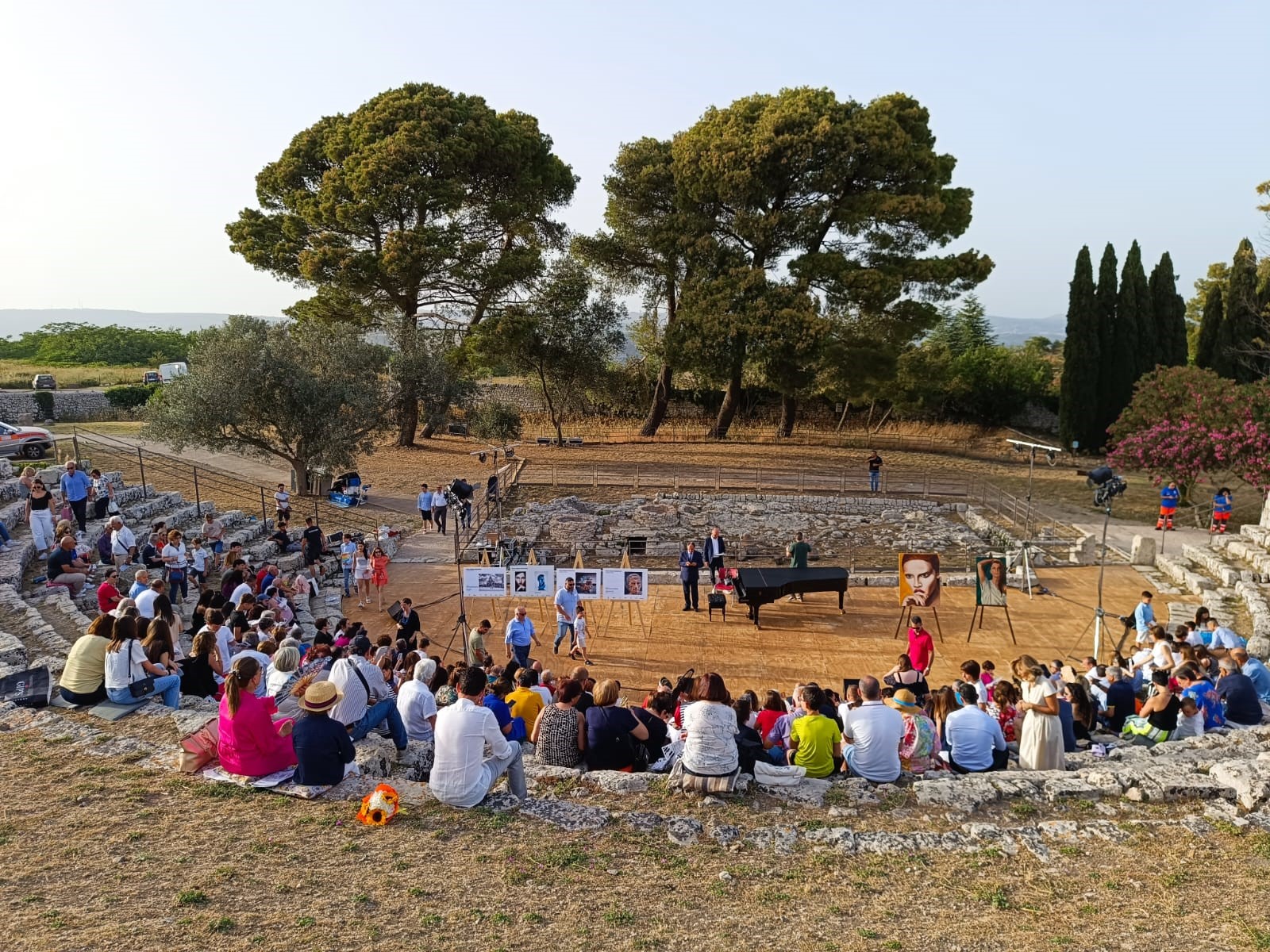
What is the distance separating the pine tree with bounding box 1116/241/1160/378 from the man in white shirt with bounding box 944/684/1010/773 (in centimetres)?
3231

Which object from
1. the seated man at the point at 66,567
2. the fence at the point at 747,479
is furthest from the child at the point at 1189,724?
the fence at the point at 747,479

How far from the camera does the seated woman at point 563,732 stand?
8250mm

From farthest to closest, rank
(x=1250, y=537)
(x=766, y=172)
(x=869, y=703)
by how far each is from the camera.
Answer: (x=766, y=172), (x=1250, y=537), (x=869, y=703)

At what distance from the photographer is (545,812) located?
7.40m

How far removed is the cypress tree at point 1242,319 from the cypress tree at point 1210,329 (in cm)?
47

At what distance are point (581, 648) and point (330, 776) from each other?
291 inches

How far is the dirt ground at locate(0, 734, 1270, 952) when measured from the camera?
579 centimetres

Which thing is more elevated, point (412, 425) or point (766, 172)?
point (766, 172)

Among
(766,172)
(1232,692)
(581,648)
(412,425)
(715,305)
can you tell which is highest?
(766,172)

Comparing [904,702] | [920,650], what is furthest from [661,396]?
[904,702]

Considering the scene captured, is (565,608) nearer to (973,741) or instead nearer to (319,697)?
(973,741)

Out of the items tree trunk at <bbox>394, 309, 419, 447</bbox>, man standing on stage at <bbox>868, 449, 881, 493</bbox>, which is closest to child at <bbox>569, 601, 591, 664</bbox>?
man standing on stage at <bbox>868, 449, 881, 493</bbox>

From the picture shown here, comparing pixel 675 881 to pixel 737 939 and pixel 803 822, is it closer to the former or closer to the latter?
pixel 737 939

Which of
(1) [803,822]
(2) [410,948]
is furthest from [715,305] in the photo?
(2) [410,948]
